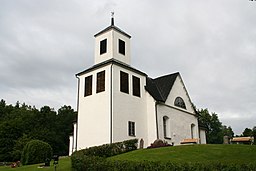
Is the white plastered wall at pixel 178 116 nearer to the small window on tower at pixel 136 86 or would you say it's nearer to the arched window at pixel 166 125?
the arched window at pixel 166 125

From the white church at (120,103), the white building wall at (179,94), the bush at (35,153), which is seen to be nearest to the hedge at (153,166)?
the bush at (35,153)

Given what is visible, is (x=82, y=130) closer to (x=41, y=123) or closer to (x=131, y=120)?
(x=131, y=120)

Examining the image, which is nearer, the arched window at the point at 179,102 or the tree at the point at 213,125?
the arched window at the point at 179,102

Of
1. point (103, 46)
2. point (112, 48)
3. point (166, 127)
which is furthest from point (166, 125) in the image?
point (103, 46)

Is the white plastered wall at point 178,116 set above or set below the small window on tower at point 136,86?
below

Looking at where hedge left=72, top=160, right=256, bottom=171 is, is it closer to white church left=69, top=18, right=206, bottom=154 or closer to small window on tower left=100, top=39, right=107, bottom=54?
white church left=69, top=18, right=206, bottom=154

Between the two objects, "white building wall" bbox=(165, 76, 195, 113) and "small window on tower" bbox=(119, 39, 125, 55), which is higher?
"small window on tower" bbox=(119, 39, 125, 55)

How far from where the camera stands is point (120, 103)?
2442 centimetres

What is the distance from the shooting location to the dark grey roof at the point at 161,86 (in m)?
27.9

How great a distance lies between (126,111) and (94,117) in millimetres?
2850

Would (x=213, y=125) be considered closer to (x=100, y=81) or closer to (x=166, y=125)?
(x=166, y=125)

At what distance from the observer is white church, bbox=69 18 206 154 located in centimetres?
2394

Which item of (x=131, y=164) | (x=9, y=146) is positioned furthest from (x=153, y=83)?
(x=9, y=146)

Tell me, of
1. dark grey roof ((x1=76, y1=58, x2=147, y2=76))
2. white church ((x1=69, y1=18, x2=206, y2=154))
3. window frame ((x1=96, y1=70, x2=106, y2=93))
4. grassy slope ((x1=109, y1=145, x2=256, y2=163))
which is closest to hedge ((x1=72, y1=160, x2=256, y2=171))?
grassy slope ((x1=109, y1=145, x2=256, y2=163))
